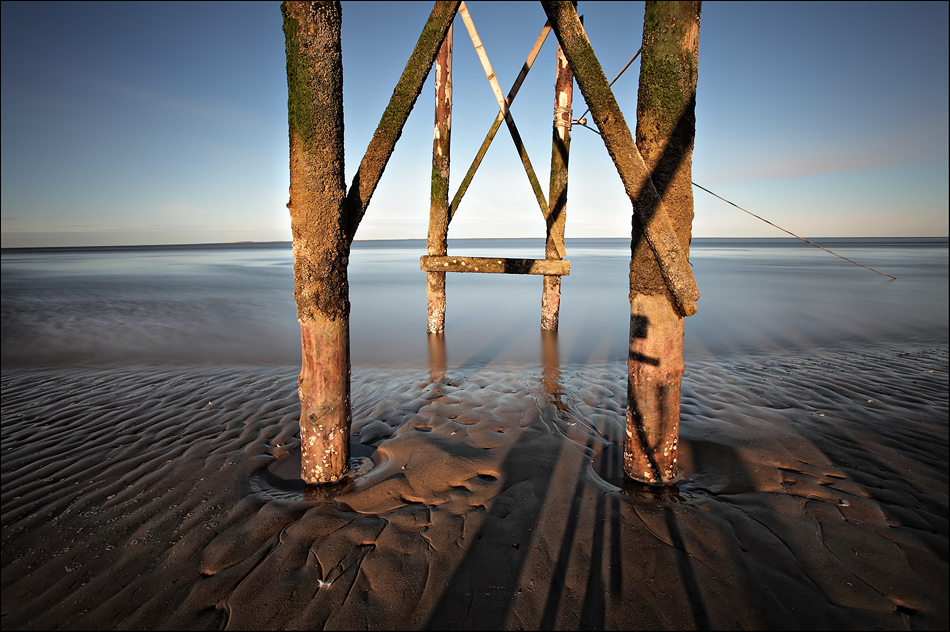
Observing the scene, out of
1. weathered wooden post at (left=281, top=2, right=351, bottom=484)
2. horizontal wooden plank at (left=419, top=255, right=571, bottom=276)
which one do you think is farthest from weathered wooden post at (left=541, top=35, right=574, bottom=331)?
weathered wooden post at (left=281, top=2, right=351, bottom=484)

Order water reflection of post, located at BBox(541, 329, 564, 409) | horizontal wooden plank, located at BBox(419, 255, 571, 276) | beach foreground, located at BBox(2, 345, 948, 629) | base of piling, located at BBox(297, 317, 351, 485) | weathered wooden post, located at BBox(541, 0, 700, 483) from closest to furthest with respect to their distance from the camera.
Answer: beach foreground, located at BBox(2, 345, 948, 629), weathered wooden post, located at BBox(541, 0, 700, 483), base of piling, located at BBox(297, 317, 351, 485), water reflection of post, located at BBox(541, 329, 564, 409), horizontal wooden plank, located at BBox(419, 255, 571, 276)

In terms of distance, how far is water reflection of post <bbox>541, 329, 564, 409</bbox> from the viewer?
4680 mm

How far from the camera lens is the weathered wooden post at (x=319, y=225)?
2.34 m

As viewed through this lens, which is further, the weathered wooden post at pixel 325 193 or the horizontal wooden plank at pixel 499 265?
the horizontal wooden plank at pixel 499 265

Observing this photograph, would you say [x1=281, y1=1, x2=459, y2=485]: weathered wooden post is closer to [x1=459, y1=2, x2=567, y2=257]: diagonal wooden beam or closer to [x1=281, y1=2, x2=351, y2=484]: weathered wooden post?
[x1=281, y1=2, x2=351, y2=484]: weathered wooden post

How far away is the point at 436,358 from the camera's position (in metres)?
6.41

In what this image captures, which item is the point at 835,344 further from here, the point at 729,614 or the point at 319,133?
the point at 319,133

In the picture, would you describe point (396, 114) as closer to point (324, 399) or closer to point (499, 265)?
point (324, 399)

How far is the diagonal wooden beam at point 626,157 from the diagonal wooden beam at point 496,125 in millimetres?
3997

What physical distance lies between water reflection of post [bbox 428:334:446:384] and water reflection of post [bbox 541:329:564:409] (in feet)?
4.20

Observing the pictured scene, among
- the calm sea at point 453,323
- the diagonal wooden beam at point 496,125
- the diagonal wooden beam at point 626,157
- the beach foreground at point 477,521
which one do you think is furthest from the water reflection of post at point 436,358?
the diagonal wooden beam at point 626,157

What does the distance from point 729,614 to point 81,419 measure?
17.1ft

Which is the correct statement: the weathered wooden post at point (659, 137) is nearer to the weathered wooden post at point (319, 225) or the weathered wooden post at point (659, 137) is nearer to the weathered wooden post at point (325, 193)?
the weathered wooden post at point (325, 193)

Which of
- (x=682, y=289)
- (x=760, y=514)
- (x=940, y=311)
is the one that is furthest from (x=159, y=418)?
(x=940, y=311)
